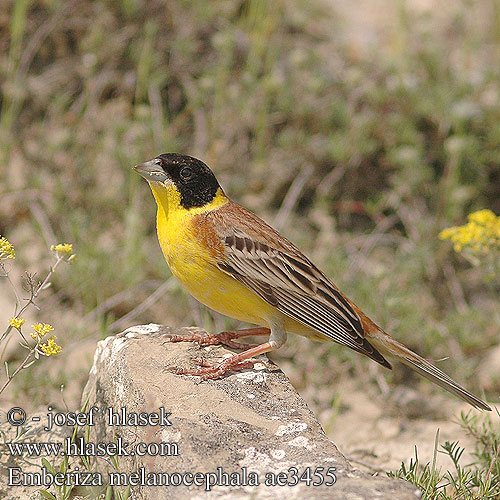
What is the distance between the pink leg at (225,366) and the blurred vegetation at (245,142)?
2317 millimetres

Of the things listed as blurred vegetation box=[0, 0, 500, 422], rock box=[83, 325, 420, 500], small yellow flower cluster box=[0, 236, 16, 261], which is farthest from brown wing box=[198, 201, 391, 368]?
blurred vegetation box=[0, 0, 500, 422]

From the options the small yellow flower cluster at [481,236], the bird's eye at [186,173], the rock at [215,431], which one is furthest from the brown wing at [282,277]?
the small yellow flower cluster at [481,236]

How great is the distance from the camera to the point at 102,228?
7.07 meters

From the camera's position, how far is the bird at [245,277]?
4191 millimetres

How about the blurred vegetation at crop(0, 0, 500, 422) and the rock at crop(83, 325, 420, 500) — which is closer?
the rock at crop(83, 325, 420, 500)

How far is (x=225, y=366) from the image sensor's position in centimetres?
391

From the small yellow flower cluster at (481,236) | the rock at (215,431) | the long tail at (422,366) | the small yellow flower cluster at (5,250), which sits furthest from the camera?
the small yellow flower cluster at (481,236)

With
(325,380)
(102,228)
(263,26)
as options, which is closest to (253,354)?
(325,380)

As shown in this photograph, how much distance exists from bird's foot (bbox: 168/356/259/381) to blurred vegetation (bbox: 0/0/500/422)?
7.75 feet

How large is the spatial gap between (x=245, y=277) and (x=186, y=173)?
2.57ft

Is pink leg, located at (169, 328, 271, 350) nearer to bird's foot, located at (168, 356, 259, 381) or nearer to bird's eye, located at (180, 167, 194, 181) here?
bird's foot, located at (168, 356, 259, 381)

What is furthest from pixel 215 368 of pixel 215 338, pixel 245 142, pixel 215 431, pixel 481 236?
pixel 245 142

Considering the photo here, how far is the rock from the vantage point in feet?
9.24

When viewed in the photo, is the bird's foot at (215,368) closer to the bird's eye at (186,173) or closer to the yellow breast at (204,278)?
the yellow breast at (204,278)
